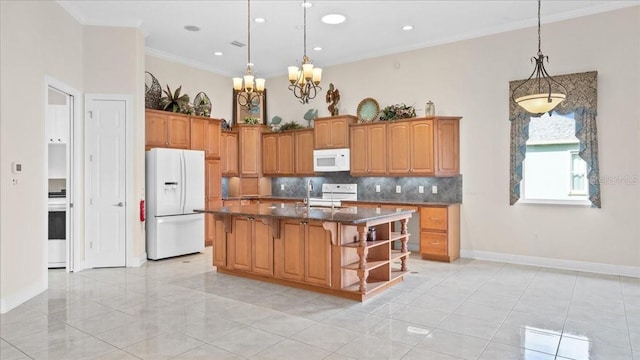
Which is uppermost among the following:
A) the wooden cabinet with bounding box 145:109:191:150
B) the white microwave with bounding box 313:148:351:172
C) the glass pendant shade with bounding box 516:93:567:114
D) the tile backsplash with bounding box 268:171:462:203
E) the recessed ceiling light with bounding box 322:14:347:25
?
the recessed ceiling light with bounding box 322:14:347:25

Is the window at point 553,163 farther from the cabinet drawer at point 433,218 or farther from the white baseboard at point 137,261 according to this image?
the white baseboard at point 137,261

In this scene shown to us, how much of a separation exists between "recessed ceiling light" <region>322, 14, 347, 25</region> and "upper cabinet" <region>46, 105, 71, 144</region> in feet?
12.8

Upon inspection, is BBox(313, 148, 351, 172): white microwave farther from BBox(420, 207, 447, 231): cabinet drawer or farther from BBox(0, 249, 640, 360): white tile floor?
BBox(0, 249, 640, 360): white tile floor

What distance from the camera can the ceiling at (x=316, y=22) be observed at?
520cm

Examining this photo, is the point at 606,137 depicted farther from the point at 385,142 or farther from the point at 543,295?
the point at 385,142

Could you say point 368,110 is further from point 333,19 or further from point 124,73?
point 124,73

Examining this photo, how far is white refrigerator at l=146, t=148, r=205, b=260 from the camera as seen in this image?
6090 mm

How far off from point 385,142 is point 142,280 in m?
4.21

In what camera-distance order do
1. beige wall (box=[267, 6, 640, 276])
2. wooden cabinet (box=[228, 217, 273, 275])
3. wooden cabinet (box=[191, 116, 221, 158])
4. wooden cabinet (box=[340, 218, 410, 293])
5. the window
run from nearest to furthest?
wooden cabinet (box=[340, 218, 410, 293]) → wooden cabinet (box=[228, 217, 273, 275]) → beige wall (box=[267, 6, 640, 276]) → the window → wooden cabinet (box=[191, 116, 221, 158])

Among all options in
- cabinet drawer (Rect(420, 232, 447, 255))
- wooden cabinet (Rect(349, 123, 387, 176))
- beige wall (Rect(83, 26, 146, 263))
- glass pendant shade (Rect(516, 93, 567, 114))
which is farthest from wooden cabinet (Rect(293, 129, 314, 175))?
Result: glass pendant shade (Rect(516, 93, 567, 114))

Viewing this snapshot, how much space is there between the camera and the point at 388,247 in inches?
181

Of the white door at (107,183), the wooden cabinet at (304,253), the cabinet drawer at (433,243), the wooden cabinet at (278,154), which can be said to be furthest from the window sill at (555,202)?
the white door at (107,183)

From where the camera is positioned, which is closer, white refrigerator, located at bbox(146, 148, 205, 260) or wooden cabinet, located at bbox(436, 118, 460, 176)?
white refrigerator, located at bbox(146, 148, 205, 260)

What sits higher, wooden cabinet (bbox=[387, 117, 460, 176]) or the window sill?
wooden cabinet (bbox=[387, 117, 460, 176])
